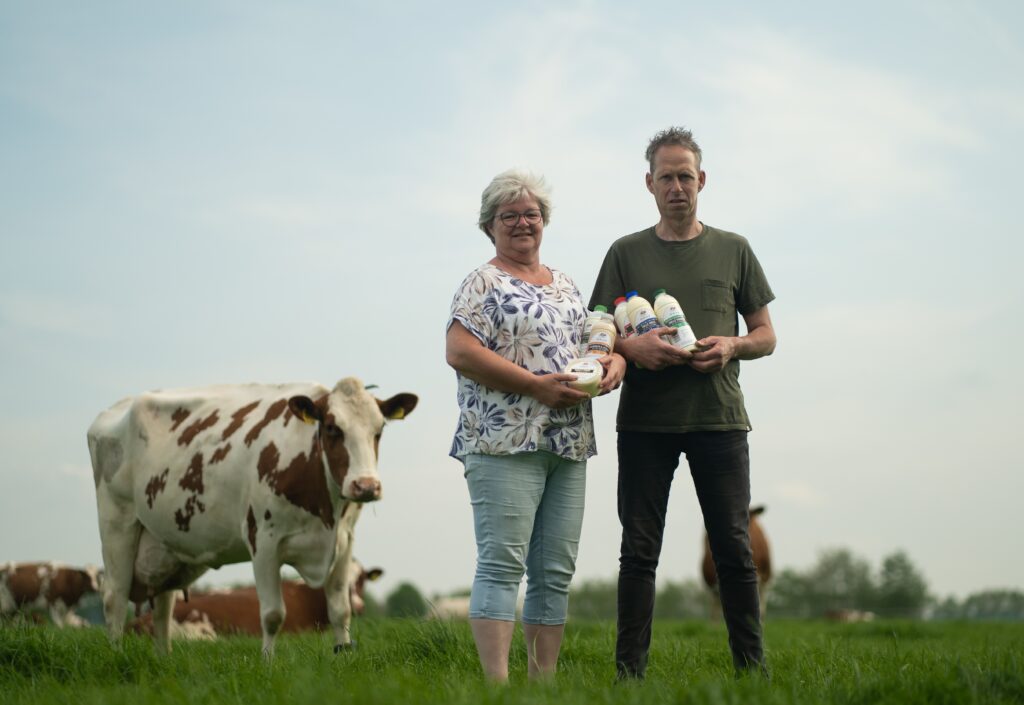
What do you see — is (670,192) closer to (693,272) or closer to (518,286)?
(693,272)

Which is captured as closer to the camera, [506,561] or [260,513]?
[506,561]

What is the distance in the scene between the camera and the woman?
4516mm

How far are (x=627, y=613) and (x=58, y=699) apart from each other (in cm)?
262

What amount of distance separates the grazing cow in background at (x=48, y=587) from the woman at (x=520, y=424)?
48.6 feet

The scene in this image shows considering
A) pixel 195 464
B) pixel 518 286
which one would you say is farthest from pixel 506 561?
pixel 195 464

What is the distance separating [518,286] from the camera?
15.6 feet

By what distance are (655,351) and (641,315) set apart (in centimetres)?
22

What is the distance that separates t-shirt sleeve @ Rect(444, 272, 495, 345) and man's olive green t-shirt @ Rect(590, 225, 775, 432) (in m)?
0.89

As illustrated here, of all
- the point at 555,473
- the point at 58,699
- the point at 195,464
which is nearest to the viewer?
the point at 58,699

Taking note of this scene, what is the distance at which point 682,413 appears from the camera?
5090 mm

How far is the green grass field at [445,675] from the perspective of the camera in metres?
3.79

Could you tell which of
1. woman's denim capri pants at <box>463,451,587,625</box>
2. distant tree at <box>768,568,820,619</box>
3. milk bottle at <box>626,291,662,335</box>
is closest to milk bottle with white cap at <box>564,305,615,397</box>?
milk bottle at <box>626,291,662,335</box>

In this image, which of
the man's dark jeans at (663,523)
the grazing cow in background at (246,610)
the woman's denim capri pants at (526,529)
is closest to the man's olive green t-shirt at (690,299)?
the man's dark jeans at (663,523)

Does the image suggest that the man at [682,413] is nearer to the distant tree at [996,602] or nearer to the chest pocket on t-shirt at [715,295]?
the chest pocket on t-shirt at [715,295]
